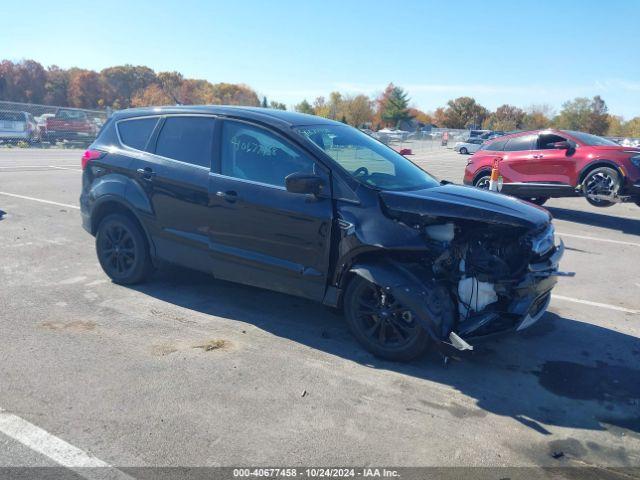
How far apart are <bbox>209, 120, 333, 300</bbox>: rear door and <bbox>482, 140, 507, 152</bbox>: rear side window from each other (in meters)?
8.44

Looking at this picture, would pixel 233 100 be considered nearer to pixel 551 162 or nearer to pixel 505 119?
pixel 505 119

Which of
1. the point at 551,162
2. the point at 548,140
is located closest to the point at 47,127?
the point at 548,140

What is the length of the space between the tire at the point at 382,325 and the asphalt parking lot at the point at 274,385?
13cm

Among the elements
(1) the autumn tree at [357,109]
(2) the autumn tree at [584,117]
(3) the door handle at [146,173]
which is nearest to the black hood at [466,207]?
(3) the door handle at [146,173]

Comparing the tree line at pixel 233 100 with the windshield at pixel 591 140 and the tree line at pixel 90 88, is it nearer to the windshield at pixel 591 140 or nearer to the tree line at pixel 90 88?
the tree line at pixel 90 88

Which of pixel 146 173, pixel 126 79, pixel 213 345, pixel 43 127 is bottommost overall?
pixel 213 345

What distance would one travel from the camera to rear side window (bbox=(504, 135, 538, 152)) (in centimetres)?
1137

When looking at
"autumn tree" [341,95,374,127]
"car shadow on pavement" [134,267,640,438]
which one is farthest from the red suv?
"autumn tree" [341,95,374,127]

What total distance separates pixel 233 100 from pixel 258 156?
6589 cm

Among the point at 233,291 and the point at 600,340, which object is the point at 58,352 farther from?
the point at 600,340

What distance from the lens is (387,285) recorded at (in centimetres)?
408

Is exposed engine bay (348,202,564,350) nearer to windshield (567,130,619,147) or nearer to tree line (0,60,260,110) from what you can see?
windshield (567,130,619,147)

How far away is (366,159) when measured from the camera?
5031mm

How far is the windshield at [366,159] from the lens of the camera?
4.62 meters
